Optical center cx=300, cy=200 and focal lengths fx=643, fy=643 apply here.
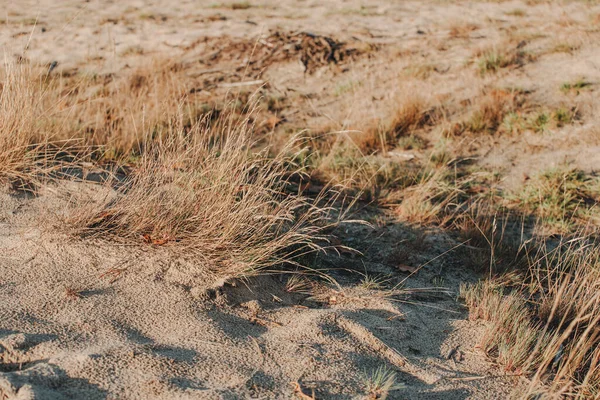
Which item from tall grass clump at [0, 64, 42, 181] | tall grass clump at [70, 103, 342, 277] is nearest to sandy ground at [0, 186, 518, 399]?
tall grass clump at [70, 103, 342, 277]

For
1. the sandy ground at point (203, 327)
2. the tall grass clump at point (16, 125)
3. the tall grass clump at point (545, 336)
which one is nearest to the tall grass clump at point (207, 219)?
the sandy ground at point (203, 327)

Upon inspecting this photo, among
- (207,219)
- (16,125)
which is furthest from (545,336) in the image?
(16,125)

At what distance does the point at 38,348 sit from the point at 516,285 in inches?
106

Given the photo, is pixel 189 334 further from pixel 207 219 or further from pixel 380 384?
pixel 380 384

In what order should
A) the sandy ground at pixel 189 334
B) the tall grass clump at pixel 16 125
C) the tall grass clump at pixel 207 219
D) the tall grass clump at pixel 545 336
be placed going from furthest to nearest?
the tall grass clump at pixel 16 125 → the tall grass clump at pixel 207 219 → the tall grass clump at pixel 545 336 → the sandy ground at pixel 189 334

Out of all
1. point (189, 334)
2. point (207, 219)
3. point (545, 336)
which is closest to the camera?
point (189, 334)

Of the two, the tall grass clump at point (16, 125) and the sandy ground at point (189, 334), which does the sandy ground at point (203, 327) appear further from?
the tall grass clump at point (16, 125)

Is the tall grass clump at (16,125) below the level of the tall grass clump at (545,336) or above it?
above

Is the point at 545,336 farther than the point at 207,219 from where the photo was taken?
No

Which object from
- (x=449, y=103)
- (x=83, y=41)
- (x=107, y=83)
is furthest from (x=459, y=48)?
(x=83, y=41)

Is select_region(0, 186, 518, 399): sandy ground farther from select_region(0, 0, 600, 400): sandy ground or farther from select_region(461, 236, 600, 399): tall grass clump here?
select_region(461, 236, 600, 399): tall grass clump

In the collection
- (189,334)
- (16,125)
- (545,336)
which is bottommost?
(545,336)

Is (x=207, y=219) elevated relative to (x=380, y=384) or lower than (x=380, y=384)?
elevated

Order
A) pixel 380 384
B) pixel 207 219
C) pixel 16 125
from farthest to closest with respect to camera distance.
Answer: pixel 16 125 < pixel 207 219 < pixel 380 384
